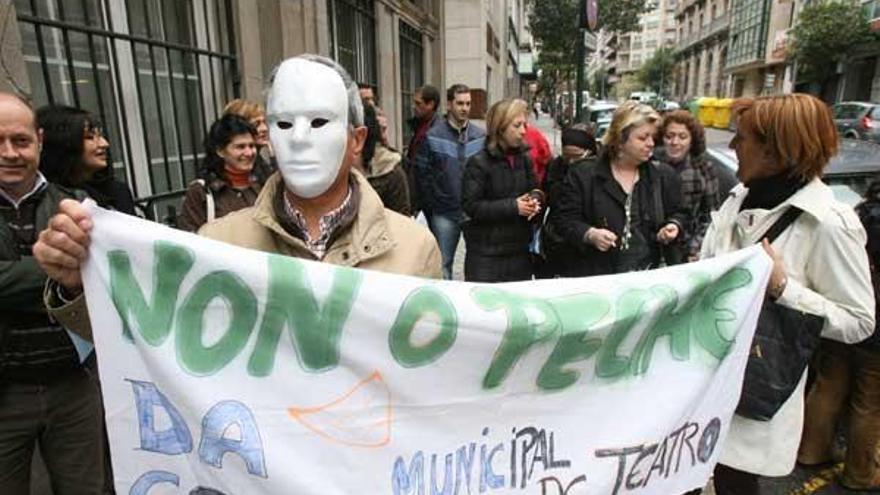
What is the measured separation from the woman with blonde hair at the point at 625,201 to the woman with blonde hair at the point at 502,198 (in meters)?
0.43

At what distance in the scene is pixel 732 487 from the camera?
212cm

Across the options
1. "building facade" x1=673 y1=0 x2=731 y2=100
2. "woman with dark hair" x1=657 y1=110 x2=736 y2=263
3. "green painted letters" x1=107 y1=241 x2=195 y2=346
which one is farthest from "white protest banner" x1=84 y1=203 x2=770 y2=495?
"building facade" x1=673 y1=0 x2=731 y2=100

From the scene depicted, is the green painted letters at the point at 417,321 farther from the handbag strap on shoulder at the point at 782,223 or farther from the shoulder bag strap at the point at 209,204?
the shoulder bag strap at the point at 209,204

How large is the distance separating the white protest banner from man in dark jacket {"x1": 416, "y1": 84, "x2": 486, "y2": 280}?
310 centimetres

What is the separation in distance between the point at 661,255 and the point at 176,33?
13.9ft

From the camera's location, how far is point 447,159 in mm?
4738

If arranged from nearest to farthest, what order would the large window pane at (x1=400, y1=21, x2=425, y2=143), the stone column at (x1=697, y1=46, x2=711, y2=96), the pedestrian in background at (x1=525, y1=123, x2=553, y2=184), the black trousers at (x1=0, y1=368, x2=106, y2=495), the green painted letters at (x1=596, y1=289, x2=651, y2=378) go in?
the green painted letters at (x1=596, y1=289, x2=651, y2=378) → the black trousers at (x1=0, y1=368, x2=106, y2=495) → the pedestrian in background at (x1=525, y1=123, x2=553, y2=184) → the large window pane at (x1=400, y1=21, x2=425, y2=143) → the stone column at (x1=697, y1=46, x2=711, y2=96)

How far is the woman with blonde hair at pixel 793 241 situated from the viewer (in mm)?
1852

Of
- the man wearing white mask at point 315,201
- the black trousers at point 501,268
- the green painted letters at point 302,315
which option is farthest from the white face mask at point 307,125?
the black trousers at point 501,268

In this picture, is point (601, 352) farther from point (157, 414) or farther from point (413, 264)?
point (157, 414)

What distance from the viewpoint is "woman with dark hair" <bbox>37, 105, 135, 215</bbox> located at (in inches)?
96.2

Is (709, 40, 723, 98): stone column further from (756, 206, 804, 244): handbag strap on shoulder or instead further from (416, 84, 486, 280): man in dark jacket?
(756, 206, 804, 244): handbag strap on shoulder

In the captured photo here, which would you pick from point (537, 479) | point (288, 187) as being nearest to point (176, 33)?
point (288, 187)

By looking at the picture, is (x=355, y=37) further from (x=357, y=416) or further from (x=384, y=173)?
(x=357, y=416)
